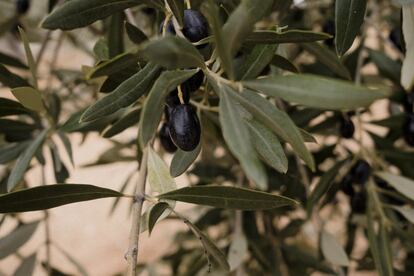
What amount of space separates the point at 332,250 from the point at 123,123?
45 centimetres

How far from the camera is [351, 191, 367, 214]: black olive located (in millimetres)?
1081

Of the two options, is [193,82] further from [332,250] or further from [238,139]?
[332,250]

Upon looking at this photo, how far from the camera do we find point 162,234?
4312 mm

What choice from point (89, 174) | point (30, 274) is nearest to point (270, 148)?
point (30, 274)

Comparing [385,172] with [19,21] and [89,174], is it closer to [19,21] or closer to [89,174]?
[19,21]

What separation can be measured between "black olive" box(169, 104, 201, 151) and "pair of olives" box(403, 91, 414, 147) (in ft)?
1.72

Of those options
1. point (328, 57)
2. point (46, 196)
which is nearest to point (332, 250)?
point (328, 57)

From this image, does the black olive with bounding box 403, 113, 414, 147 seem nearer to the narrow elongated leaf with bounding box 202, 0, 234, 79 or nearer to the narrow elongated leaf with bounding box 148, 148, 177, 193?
the narrow elongated leaf with bounding box 148, 148, 177, 193

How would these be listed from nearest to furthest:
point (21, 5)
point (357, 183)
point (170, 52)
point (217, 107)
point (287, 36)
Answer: point (170, 52) < point (287, 36) < point (217, 107) < point (357, 183) < point (21, 5)

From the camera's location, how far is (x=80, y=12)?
58cm

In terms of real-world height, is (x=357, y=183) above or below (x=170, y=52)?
below

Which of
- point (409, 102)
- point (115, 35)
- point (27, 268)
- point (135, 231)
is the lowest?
point (27, 268)

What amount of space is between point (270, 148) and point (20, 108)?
1.29ft

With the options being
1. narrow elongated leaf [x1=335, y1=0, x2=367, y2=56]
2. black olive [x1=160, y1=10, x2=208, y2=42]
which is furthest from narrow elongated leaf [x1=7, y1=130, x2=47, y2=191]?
narrow elongated leaf [x1=335, y1=0, x2=367, y2=56]
